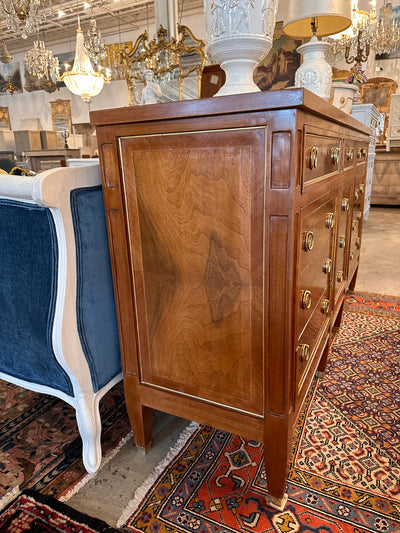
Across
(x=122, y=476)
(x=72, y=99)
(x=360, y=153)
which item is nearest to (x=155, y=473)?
(x=122, y=476)

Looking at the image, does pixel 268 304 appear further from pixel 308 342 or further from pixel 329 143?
pixel 329 143

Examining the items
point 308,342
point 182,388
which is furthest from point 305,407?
point 182,388

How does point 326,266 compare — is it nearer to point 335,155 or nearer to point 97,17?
point 335,155

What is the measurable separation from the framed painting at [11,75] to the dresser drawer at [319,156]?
15213 mm

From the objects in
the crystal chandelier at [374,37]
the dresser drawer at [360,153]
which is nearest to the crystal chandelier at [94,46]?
the crystal chandelier at [374,37]

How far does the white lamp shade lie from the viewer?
153 cm

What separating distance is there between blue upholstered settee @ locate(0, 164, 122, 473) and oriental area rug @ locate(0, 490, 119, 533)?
0.15 meters

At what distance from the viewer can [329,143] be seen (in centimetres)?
123

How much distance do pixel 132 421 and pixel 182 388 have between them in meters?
0.29

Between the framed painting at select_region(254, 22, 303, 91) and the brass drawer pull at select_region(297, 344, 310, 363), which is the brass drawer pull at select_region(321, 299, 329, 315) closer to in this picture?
the brass drawer pull at select_region(297, 344, 310, 363)

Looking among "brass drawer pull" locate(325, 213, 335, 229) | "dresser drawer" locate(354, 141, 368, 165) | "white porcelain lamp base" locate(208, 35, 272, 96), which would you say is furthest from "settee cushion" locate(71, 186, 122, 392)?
"dresser drawer" locate(354, 141, 368, 165)

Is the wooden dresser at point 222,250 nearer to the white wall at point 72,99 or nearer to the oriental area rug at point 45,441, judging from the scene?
the oriental area rug at point 45,441

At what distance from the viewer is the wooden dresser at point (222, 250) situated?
88 cm

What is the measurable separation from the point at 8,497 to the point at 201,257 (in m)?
0.99
